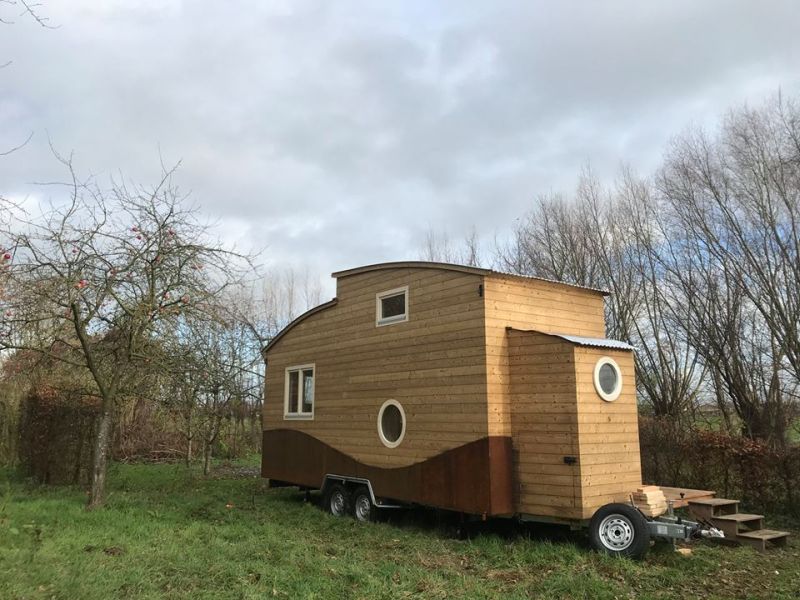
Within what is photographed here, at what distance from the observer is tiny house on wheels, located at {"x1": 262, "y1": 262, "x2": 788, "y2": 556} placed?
761 cm

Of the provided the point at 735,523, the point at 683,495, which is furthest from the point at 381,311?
the point at 735,523

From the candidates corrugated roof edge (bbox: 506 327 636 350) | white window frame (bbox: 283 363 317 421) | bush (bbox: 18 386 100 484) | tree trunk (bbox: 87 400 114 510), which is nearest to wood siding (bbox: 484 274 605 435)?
corrugated roof edge (bbox: 506 327 636 350)

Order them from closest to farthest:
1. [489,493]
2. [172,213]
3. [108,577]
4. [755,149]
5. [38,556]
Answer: [108,577] → [38,556] → [489,493] → [172,213] → [755,149]

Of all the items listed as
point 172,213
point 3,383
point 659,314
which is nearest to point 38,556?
point 172,213

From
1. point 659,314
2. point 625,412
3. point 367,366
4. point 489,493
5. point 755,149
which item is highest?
point 755,149

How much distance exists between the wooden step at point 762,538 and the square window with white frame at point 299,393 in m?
7.46

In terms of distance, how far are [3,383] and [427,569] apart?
12818 millimetres

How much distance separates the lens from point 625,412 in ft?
26.8

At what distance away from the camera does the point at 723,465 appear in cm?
1010

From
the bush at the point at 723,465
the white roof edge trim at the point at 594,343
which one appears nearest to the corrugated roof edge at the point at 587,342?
the white roof edge trim at the point at 594,343

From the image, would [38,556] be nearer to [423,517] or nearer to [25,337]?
[25,337]

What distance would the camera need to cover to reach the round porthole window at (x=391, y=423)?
31.0 ft

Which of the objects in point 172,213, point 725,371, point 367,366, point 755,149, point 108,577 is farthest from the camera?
point 725,371

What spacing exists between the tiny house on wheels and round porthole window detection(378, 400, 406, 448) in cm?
3
